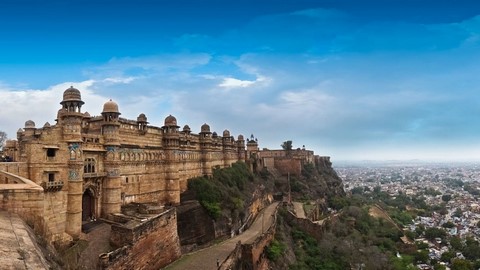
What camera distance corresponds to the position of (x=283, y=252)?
30.5m

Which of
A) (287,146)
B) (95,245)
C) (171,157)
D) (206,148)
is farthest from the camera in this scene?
(287,146)

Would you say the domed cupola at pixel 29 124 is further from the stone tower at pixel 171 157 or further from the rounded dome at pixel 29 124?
the stone tower at pixel 171 157

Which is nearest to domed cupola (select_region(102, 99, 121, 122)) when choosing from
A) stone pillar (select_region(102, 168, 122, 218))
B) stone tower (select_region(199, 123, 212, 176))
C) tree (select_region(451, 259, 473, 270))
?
stone pillar (select_region(102, 168, 122, 218))

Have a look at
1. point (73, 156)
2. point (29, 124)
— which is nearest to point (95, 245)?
point (73, 156)

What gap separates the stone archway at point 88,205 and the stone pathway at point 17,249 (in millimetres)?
9018

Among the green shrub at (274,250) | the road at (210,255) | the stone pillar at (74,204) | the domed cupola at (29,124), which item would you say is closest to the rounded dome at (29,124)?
the domed cupola at (29,124)

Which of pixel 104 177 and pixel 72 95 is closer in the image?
pixel 72 95

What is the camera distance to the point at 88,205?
20.7 meters

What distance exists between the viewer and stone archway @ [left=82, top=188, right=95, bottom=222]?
20.3 m

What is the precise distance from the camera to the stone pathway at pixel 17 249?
26.2ft

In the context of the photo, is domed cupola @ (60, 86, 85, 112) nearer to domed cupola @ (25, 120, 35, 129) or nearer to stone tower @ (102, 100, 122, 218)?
stone tower @ (102, 100, 122, 218)

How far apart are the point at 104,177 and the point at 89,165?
145 cm

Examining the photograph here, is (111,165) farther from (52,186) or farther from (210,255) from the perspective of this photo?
(210,255)

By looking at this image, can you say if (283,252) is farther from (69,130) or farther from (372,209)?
(372,209)
